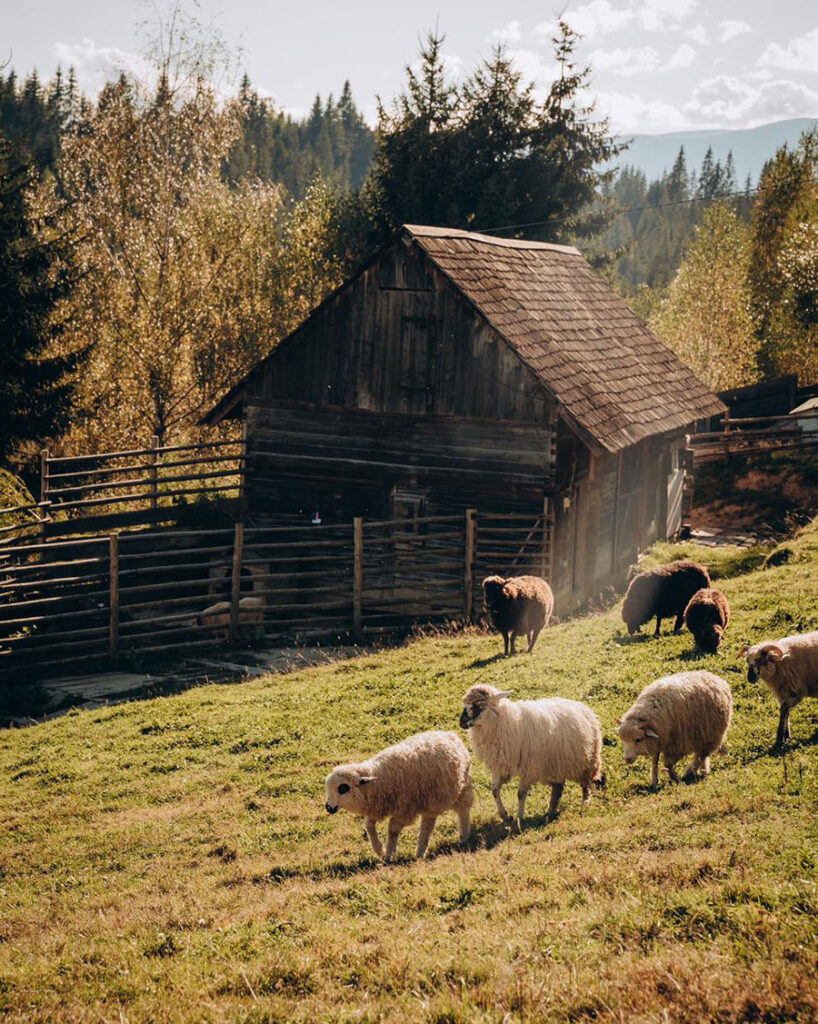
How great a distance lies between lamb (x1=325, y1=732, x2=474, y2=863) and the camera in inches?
307

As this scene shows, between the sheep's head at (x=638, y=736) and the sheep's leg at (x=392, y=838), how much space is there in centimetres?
206

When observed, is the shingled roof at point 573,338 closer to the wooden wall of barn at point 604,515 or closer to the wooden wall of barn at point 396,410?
the wooden wall of barn at point 396,410

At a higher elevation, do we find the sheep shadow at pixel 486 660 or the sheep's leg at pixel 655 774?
the sheep's leg at pixel 655 774

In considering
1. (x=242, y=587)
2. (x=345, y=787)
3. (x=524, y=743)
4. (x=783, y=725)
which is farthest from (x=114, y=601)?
(x=783, y=725)

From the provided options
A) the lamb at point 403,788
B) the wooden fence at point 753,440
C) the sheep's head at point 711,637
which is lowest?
the lamb at point 403,788

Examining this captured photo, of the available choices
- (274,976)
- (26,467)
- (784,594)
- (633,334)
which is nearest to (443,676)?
(784,594)

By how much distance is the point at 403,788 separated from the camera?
7.93 meters

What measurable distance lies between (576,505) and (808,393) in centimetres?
2265

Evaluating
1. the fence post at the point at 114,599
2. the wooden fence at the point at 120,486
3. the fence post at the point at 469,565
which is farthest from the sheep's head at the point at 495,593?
the wooden fence at the point at 120,486

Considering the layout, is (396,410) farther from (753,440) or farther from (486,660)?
(753,440)

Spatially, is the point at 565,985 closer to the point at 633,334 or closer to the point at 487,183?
the point at 633,334

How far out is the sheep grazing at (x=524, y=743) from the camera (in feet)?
27.0

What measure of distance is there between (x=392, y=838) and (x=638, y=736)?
224cm

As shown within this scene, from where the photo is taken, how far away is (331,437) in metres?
20.1
